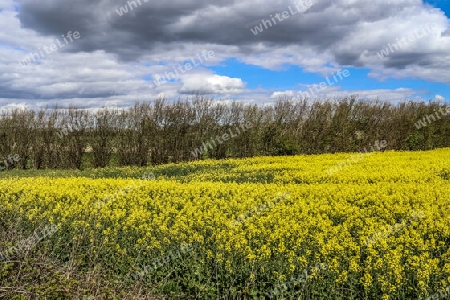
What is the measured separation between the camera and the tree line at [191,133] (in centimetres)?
2230

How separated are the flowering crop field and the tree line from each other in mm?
13153

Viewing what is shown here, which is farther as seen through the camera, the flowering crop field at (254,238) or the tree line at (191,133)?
the tree line at (191,133)

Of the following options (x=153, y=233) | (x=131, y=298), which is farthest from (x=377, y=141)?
(x=131, y=298)

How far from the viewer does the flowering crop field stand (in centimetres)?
475

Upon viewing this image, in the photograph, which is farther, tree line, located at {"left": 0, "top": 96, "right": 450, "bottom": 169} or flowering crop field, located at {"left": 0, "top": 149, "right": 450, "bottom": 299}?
tree line, located at {"left": 0, "top": 96, "right": 450, "bottom": 169}

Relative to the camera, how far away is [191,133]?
22.4 metres

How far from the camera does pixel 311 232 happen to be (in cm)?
569

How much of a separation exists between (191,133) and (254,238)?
16944mm

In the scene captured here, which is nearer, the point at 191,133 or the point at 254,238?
the point at 254,238

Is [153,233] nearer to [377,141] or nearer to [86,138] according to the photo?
[86,138]

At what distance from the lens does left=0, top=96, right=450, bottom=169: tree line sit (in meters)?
22.3

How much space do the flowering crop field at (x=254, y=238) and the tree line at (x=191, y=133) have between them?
13.2 metres

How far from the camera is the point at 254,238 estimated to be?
5.74 metres

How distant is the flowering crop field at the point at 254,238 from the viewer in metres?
4.75
